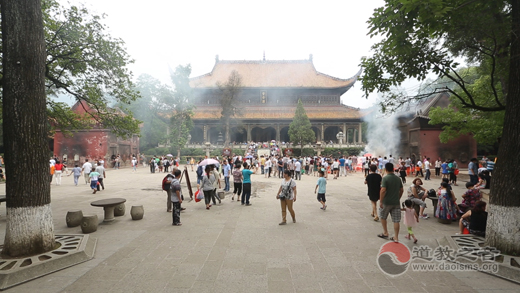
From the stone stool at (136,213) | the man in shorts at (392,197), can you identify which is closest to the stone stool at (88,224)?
the stone stool at (136,213)

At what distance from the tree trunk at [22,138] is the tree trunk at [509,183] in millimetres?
6967

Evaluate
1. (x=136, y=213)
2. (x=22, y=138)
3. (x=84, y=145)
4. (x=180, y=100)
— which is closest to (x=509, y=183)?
(x=22, y=138)

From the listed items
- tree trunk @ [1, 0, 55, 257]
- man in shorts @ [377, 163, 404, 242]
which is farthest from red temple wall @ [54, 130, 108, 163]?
man in shorts @ [377, 163, 404, 242]

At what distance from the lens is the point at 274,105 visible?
41.6 meters

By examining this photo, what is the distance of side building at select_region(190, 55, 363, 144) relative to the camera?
38938 mm

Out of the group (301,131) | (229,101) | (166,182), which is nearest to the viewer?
(166,182)

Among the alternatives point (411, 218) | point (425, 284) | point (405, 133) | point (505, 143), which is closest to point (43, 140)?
point (425, 284)

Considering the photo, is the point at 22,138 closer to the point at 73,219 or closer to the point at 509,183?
the point at 73,219

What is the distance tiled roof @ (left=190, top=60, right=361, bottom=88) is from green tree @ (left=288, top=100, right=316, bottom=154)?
7589 mm

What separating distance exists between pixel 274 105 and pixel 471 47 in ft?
117

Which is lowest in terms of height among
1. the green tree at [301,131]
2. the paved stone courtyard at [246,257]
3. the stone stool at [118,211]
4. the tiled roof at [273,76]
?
the paved stone courtyard at [246,257]

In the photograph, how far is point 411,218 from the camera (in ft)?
16.6

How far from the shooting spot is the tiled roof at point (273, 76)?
Answer: 41.6 meters

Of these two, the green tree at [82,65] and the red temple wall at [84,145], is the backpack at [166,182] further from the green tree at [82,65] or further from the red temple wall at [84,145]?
the red temple wall at [84,145]
